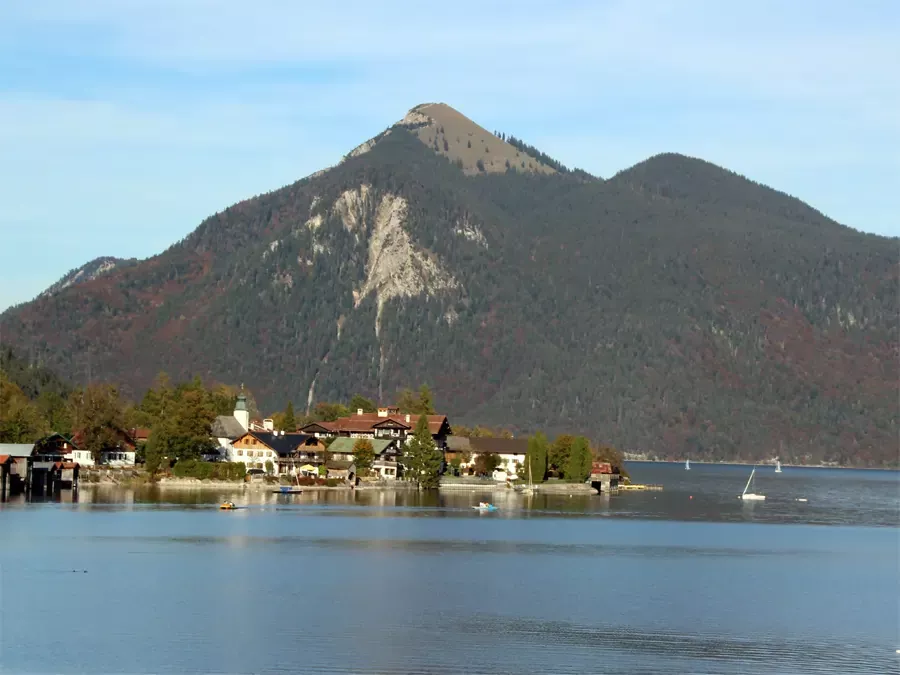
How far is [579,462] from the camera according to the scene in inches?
6353

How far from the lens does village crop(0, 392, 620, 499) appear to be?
137750 mm

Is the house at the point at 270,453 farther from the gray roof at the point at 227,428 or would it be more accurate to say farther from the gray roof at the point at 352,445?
the gray roof at the point at 227,428

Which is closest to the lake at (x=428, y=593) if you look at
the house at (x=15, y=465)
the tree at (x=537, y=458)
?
the house at (x=15, y=465)

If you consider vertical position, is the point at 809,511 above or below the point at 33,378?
below

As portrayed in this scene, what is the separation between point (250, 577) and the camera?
69438 mm

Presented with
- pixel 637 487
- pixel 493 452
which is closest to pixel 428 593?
pixel 493 452

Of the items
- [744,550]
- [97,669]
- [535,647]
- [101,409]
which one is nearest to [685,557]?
[744,550]

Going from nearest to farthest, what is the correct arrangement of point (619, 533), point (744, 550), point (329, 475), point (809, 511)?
1. point (744, 550)
2. point (619, 533)
3. point (809, 511)
4. point (329, 475)

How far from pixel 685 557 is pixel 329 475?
7507 centimetres

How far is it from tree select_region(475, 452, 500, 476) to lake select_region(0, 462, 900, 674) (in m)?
55.0

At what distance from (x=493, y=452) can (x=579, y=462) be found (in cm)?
1496

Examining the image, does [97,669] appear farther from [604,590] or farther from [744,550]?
[744,550]

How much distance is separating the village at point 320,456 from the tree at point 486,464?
0.36 ft

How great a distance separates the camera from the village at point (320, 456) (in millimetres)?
137750
